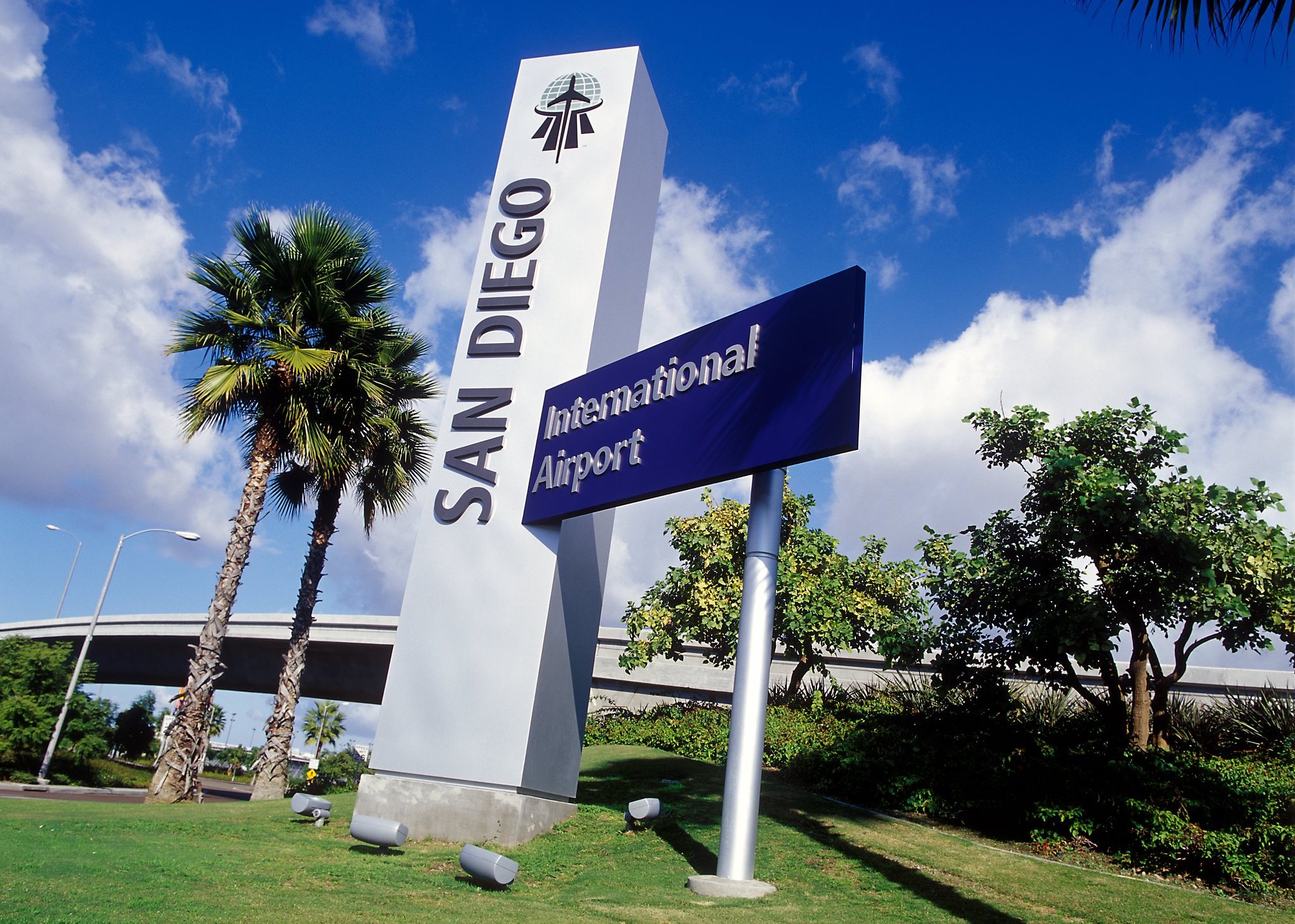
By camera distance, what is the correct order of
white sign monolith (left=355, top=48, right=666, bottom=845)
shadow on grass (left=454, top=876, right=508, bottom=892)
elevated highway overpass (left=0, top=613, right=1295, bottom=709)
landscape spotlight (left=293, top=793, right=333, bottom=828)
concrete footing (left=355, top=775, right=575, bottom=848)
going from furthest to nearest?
elevated highway overpass (left=0, top=613, right=1295, bottom=709) < landscape spotlight (left=293, top=793, right=333, bottom=828) < white sign monolith (left=355, top=48, right=666, bottom=845) < concrete footing (left=355, top=775, right=575, bottom=848) < shadow on grass (left=454, top=876, right=508, bottom=892)

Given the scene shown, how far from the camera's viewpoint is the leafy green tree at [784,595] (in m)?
22.4

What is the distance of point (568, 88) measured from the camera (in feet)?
59.5

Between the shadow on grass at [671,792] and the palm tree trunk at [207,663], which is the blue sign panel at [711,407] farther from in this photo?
the palm tree trunk at [207,663]

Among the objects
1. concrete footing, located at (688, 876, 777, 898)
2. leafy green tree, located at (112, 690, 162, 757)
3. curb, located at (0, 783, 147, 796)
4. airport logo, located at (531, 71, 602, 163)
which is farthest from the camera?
leafy green tree, located at (112, 690, 162, 757)

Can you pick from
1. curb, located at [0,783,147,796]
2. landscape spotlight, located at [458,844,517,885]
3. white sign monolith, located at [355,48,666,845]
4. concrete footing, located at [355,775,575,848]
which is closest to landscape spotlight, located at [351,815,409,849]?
concrete footing, located at [355,775,575,848]

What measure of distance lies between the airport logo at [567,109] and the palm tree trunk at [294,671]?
9.63m

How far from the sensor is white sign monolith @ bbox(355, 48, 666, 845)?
45.3 ft

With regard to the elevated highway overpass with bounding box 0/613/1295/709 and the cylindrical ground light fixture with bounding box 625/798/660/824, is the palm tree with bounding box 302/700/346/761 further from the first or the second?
the cylindrical ground light fixture with bounding box 625/798/660/824

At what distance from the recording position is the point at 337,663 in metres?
38.7

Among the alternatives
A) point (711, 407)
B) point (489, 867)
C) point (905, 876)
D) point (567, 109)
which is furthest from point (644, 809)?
point (567, 109)

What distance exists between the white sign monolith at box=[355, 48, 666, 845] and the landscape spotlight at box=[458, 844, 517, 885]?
110 inches

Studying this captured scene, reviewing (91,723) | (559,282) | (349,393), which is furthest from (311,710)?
(559,282)

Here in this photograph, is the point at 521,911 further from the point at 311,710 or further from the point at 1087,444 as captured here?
the point at 311,710

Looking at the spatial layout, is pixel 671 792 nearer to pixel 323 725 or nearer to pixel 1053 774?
pixel 1053 774
